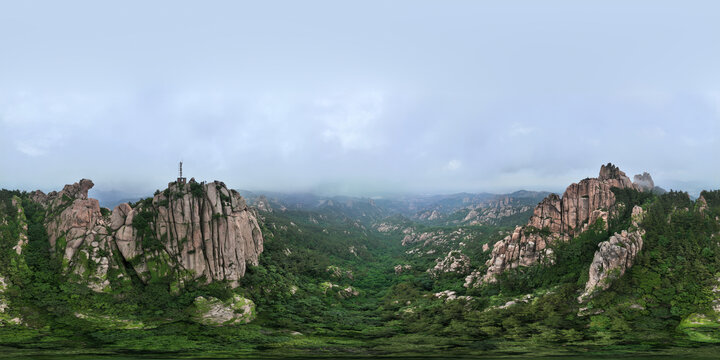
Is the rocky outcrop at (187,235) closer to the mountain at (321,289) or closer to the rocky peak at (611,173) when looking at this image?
the mountain at (321,289)

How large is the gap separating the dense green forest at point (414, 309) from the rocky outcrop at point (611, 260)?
3.06 meters

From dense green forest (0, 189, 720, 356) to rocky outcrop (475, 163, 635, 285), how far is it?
5.29 meters

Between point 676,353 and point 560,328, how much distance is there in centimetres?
2865

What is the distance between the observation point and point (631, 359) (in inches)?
3155

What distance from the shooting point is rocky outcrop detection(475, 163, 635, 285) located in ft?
505

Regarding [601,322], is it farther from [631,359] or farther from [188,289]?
[188,289]

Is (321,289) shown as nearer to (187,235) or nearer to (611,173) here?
(187,235)

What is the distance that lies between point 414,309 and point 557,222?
86915 millimetres

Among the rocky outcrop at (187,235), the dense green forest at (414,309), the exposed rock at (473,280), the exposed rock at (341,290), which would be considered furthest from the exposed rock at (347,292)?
the exposed rock at (473,280)

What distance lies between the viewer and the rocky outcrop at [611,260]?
122 m

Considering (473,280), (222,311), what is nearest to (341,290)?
(222,311)

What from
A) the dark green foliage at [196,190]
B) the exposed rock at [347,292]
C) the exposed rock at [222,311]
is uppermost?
the dark green foliage at [196,190]

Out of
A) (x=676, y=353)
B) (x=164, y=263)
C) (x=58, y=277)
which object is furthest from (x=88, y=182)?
(x=676, y=353)

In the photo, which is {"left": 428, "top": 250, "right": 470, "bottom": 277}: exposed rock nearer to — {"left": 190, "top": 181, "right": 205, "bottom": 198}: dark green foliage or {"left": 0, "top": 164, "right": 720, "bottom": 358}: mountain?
{"left": 0, "top": 164, "right": 720, "bottom": 358}: mountain
